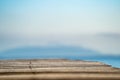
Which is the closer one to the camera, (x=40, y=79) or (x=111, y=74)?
(x=40, y=79)

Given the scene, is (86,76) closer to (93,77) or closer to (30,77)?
(93,77)

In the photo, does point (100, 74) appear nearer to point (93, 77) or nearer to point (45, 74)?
point (93, 77)

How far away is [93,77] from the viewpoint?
1313mm

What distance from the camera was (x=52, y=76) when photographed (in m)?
1.31

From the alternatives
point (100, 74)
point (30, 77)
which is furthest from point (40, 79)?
point (100, 74)

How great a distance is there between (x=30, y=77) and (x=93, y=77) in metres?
0.36

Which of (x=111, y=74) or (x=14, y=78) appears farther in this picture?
(x=111, y=74)

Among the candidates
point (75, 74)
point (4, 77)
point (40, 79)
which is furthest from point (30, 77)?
point (75, 74)

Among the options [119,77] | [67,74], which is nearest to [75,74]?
[67,74]

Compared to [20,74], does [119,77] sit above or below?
below

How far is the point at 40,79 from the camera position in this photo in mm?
1277

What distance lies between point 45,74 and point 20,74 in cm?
15

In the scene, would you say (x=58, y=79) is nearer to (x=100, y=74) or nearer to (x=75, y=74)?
(x=75, y=74)

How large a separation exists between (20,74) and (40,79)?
0.16 m
